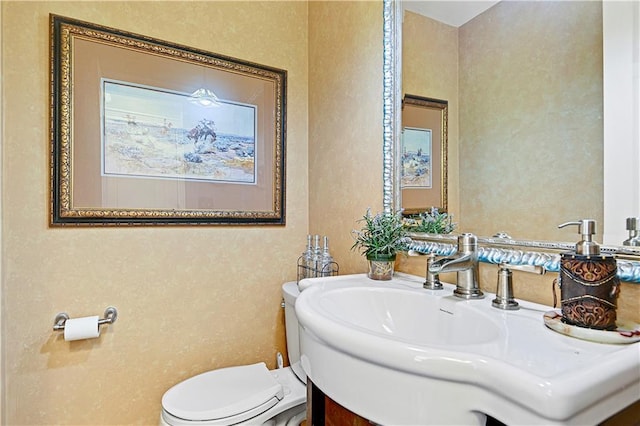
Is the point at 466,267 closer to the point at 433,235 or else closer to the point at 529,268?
the point at 529,268

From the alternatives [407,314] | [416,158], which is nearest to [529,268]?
[407,314]

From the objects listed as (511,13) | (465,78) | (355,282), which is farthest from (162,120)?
(511,13)

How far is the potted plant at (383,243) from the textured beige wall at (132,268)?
25.9 inches

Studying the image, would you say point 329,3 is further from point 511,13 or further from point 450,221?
point 450,221

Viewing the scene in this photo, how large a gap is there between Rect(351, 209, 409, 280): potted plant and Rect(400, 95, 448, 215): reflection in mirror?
0.10m

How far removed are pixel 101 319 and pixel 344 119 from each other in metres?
1.26

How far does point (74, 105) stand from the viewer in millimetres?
1217

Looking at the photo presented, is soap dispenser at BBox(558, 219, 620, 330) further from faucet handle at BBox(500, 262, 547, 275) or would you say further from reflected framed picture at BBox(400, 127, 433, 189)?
reflected framed picture at BBox(400, 127, 433, 189)

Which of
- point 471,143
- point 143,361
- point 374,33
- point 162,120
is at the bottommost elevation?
point 143,361

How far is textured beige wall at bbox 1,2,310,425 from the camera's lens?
1151mm

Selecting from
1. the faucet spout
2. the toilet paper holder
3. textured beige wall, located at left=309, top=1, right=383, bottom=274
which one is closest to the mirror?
the faucet spout

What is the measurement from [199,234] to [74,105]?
661 mm

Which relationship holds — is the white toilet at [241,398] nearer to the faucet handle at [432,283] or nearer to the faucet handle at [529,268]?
the faucet handle at [432,283]

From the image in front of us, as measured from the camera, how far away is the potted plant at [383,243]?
107 centimetres
